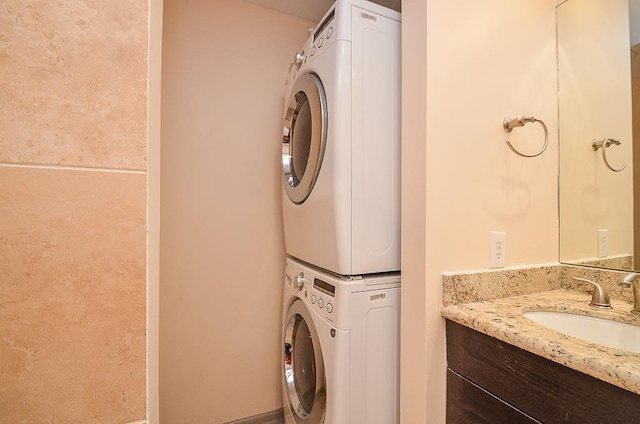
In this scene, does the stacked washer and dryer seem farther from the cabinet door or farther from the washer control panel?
the cabinet door

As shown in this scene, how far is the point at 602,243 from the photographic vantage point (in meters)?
1.17

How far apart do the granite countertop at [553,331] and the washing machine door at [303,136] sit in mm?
733

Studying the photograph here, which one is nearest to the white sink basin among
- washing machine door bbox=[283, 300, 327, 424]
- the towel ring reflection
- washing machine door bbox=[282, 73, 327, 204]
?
the towel ring reflection

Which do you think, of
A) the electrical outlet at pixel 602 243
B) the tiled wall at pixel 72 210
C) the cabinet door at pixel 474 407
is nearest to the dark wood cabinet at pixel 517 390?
the cabinet door at pixel 474 407

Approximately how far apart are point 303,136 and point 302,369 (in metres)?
1.15

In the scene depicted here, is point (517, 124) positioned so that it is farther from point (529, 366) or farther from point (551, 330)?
point (529, 366)

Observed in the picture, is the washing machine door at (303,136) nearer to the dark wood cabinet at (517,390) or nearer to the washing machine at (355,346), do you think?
the washing machine at (355,346)

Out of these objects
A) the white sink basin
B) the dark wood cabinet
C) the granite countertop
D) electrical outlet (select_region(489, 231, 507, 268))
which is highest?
electrical outlet (select_region(489, 231, 507, 268))

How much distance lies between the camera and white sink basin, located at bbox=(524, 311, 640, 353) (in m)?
0.88

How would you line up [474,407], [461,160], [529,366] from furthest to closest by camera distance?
[461,160] → [474,407] → [529,366]

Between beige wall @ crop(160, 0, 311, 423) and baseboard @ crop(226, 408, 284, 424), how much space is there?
0.03 m

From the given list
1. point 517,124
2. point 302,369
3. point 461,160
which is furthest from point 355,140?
point 302,369

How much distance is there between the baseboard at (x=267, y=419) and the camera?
173 centimetres

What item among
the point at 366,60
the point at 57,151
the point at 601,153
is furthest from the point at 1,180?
the point at 601,153
